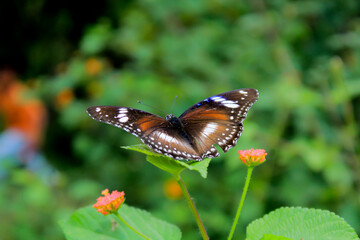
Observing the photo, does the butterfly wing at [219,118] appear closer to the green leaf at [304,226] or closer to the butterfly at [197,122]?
the butterfly at [197,122]

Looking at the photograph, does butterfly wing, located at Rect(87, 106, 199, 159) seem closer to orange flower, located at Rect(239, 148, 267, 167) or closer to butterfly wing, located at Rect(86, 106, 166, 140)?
butterfly wing, located at Rect(86, 106, 166, 140)

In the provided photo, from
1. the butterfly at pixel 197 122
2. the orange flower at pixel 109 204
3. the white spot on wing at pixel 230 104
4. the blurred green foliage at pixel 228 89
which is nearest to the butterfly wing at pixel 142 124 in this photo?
the butterfly at pixel 197 122

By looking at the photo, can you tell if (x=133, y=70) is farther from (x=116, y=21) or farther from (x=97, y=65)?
(x=116, y=21)

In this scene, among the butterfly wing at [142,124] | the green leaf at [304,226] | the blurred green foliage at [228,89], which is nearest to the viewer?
the green leaf at [304,226]

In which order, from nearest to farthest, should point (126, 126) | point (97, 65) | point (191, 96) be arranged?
point (126, 126)
point (191, 96)
point (97, 65)

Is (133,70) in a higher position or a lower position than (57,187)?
higher


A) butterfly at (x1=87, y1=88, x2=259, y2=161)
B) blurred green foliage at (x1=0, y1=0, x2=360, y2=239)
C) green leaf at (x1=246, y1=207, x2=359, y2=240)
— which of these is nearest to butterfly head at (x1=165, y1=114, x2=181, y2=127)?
butterfly at (x1=87, y1=88, x2=259, y2=161)

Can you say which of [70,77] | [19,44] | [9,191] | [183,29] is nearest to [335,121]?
[183,29]
